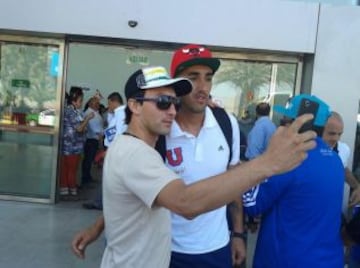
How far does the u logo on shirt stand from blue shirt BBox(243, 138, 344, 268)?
41cm

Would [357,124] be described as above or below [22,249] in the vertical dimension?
above

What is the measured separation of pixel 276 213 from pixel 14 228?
15.8ft

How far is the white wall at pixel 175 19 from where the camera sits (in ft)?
24.4

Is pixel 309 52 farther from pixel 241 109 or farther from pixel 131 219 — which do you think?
pixel 131 219

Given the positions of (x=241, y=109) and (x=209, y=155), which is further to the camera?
(x=241, y=109)

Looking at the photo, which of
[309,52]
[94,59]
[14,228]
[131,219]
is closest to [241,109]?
[309,52]

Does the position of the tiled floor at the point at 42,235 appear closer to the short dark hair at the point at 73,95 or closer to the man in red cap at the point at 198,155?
the short dark hair at the point at 73,95

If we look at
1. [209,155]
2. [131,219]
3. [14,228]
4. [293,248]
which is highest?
[209,155]

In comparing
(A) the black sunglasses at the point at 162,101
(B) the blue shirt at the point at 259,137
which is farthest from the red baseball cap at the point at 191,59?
(B) the blue shirt at the point at 259,137

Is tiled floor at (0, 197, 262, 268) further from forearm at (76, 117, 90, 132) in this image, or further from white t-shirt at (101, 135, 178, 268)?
white t-shirt at (101, 135, 178, 268)

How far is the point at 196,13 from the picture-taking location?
7453mm

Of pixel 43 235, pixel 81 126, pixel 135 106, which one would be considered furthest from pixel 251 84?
pixel 135 106

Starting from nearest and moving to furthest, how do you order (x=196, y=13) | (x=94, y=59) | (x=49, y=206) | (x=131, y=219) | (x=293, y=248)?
(x=131, y=219) → (x=293, y=248) → (x=196, y=13) → (x=49, y=206) → (x=94, y=59)

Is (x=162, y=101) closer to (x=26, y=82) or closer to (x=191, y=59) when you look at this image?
(x=191, y=59)
